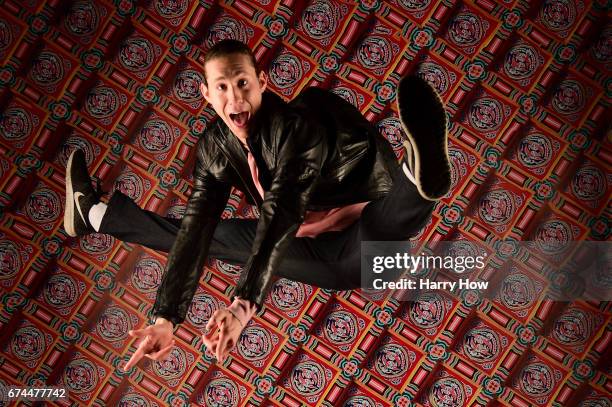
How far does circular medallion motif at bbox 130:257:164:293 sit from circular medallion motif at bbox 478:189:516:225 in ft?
4.38

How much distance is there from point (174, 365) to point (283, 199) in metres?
1.45

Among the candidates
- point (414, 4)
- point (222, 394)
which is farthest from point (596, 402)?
point (414, 4)

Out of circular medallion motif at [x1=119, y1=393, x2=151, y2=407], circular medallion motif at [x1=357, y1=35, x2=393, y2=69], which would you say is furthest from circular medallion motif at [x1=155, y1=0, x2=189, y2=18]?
circular medallion motif at [x1=119, y1=393, x2=151, y2=407]

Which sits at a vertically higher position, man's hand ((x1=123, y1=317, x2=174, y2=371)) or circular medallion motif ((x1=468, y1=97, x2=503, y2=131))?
circular medallion motif ((x1=468, y1=97, x2=503, y2=131))

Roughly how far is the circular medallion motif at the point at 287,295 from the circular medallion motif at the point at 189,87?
2.70 feet

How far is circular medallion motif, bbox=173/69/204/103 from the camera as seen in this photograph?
11.4 feet

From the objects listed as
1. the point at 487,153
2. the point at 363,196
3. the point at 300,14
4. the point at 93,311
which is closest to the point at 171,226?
the point at 363,196

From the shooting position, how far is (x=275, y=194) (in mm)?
2285

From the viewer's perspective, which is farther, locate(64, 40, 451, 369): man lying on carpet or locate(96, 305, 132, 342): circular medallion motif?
locate(96, 305, 132, 342): circular medallion motif

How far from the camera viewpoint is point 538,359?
11.4 feet

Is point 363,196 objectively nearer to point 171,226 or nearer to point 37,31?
point 171,226

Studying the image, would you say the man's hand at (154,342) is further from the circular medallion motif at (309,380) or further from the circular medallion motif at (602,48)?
the circular medallion motif at (602,48)

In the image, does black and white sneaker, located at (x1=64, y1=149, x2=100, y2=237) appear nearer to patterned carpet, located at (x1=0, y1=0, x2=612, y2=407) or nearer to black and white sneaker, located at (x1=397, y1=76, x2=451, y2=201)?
patterned carpet, located at (x1=0, y1=0, x2=612, y2=407)

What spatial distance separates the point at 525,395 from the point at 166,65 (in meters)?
1.97
